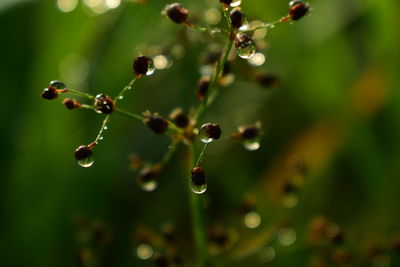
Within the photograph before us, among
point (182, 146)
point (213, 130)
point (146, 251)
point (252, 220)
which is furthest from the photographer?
point (182, 146)

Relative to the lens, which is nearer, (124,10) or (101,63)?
(101,63)

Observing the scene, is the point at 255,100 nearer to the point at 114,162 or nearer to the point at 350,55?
the point at 350,55

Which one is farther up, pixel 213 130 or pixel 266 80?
pixel 266 80

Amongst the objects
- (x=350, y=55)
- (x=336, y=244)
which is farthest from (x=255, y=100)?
(x=336, y=244)

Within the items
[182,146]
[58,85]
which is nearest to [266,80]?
[58,85]

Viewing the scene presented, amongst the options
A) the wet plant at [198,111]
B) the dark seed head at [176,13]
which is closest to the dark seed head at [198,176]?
the wet plant at [198,111]

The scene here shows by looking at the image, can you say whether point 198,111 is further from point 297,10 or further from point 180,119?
point 297,10
